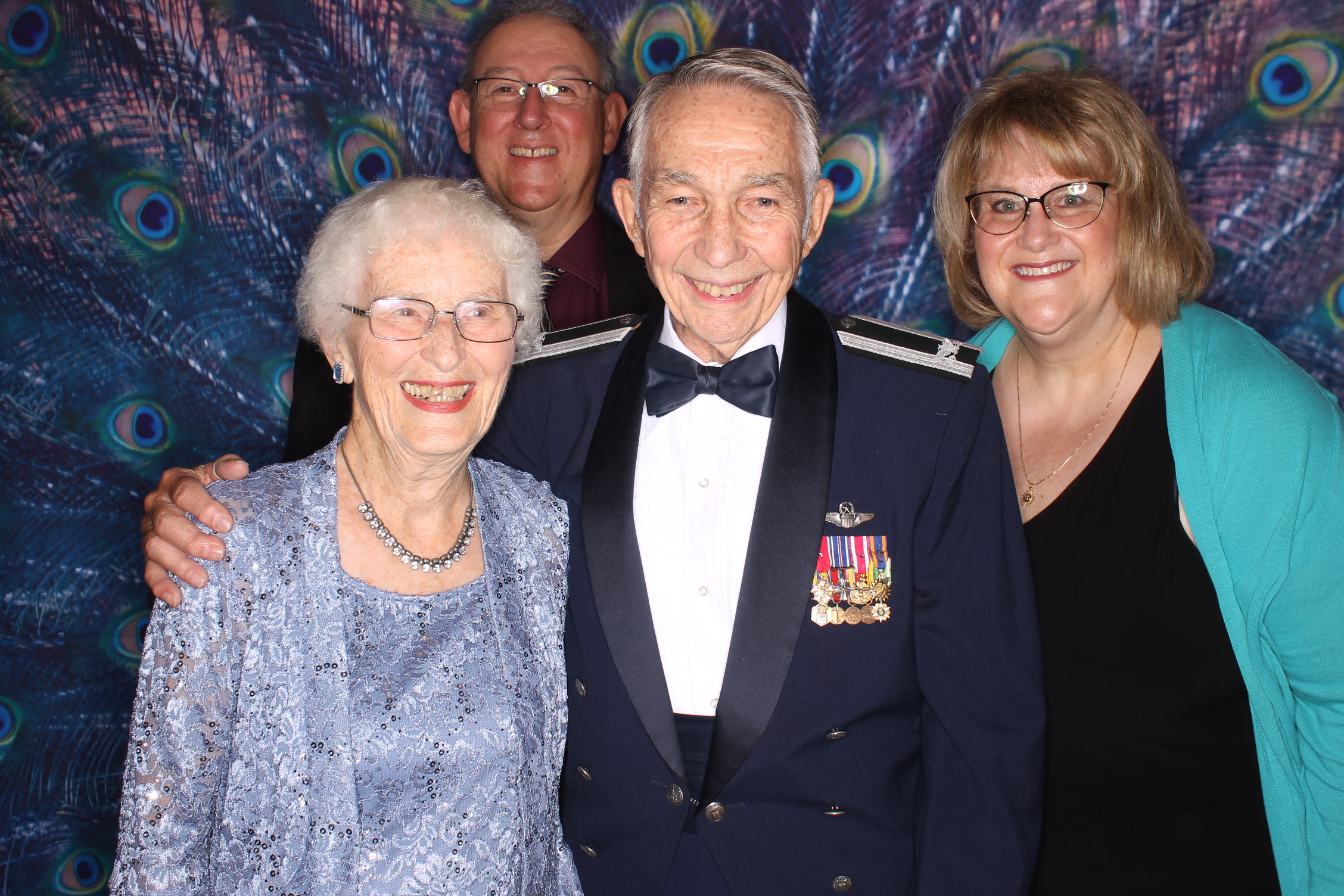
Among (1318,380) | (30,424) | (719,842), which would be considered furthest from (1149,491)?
(30,424)

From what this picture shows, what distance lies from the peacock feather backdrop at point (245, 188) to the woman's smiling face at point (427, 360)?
1.71 metres

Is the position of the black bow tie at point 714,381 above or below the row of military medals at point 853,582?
above

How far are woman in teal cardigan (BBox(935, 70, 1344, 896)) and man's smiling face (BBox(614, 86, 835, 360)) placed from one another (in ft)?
2.26

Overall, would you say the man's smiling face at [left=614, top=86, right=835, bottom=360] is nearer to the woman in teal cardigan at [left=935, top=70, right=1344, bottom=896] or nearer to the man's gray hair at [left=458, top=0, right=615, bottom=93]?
the woman in teal cardigan at [left=935, top=70, right=1344, bottom=896]

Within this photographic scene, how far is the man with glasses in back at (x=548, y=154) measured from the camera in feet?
9.68

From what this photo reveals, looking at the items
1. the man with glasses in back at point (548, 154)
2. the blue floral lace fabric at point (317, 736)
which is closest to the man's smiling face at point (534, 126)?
the man with glasses in back at point (548, 154)

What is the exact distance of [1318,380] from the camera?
3.15 meters

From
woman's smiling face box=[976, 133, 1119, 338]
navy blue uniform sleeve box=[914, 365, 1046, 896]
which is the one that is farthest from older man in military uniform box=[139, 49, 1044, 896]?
woman's smiling face box=[976, 133, 1119, 338]

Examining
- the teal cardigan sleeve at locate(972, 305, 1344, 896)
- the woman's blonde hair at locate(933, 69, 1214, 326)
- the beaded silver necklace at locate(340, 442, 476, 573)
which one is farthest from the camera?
the woman's blonde hair at locate(933, 69, 1214, 326)

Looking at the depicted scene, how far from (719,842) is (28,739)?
262 centimetres

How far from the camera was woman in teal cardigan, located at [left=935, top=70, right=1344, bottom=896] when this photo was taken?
1.99 metres

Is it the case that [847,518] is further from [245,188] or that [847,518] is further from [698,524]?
[245,188]

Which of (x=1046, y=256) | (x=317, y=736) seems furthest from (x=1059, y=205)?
(x=317, y=736)

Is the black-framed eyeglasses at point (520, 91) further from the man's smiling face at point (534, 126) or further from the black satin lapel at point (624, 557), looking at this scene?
the black satin lapel at point (624, 557)
